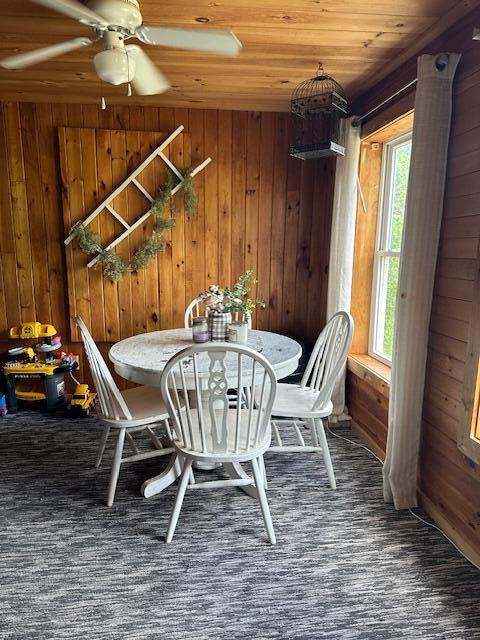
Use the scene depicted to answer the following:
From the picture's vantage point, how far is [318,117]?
304 centimetres

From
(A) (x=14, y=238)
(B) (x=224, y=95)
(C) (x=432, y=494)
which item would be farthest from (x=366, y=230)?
(A) (x=14, y=238)

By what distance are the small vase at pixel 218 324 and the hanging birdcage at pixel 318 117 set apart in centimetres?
103

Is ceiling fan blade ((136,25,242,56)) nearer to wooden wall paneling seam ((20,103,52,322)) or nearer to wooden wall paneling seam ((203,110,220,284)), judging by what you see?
wooden wall paneling seam ((203,110,220,284))

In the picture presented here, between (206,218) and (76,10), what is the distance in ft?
6.49

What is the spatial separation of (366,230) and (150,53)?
1.74 meters

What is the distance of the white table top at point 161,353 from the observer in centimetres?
189

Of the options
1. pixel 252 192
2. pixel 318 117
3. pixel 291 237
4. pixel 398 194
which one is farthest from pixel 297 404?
pixel 318 117

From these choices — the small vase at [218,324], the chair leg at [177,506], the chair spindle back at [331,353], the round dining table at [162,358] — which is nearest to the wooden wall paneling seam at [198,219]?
the round dining table at [162,358]

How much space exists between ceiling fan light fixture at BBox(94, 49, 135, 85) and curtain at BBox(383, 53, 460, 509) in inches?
49.8

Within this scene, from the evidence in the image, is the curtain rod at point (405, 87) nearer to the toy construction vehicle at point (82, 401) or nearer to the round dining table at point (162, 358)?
the round dining table at point (162, 358)

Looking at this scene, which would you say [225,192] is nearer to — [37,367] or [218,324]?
[218,324]

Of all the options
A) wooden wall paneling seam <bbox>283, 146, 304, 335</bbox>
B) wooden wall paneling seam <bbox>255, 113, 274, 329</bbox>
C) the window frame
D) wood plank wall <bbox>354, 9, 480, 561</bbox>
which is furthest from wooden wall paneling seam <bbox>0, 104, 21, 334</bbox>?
the window frame

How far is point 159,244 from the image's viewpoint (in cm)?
320

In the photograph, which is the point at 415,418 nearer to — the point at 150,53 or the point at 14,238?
the point at 150,53
